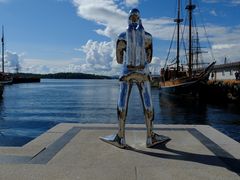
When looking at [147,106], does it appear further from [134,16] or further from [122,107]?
[134,16]

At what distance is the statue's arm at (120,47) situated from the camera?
8406 millimetres

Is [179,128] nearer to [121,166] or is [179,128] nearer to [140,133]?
[140,133]

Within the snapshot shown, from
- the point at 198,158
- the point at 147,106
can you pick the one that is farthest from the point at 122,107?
the point at 198,158

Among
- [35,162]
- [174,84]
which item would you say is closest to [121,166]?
[35,162]

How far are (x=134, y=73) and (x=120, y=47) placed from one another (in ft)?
A: 2.38

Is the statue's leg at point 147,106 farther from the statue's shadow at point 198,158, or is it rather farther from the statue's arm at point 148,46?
the statue's arm at point 148,46

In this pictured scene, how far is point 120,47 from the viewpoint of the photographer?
847cm

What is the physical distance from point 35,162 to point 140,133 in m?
3.86

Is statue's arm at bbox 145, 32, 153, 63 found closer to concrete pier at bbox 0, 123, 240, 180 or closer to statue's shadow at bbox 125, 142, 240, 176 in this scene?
concrete pier at bbox 0, 123, 240, 180

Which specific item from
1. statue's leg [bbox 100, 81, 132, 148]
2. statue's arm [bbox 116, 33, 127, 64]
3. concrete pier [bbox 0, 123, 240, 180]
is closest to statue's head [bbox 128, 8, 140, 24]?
statue's arm [bbox 116, 33, 127, 64]

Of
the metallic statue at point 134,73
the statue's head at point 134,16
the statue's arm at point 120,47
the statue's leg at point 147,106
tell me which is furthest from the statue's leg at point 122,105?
the statue's head at point 134,16

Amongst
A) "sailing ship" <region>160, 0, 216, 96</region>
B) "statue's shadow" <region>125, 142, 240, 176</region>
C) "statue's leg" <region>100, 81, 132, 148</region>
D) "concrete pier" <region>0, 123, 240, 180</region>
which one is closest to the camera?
"concrete pier" <region>0, 123, 240, 180</region>

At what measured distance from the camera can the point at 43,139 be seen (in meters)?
8.69

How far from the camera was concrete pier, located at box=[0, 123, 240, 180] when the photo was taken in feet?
19.4
